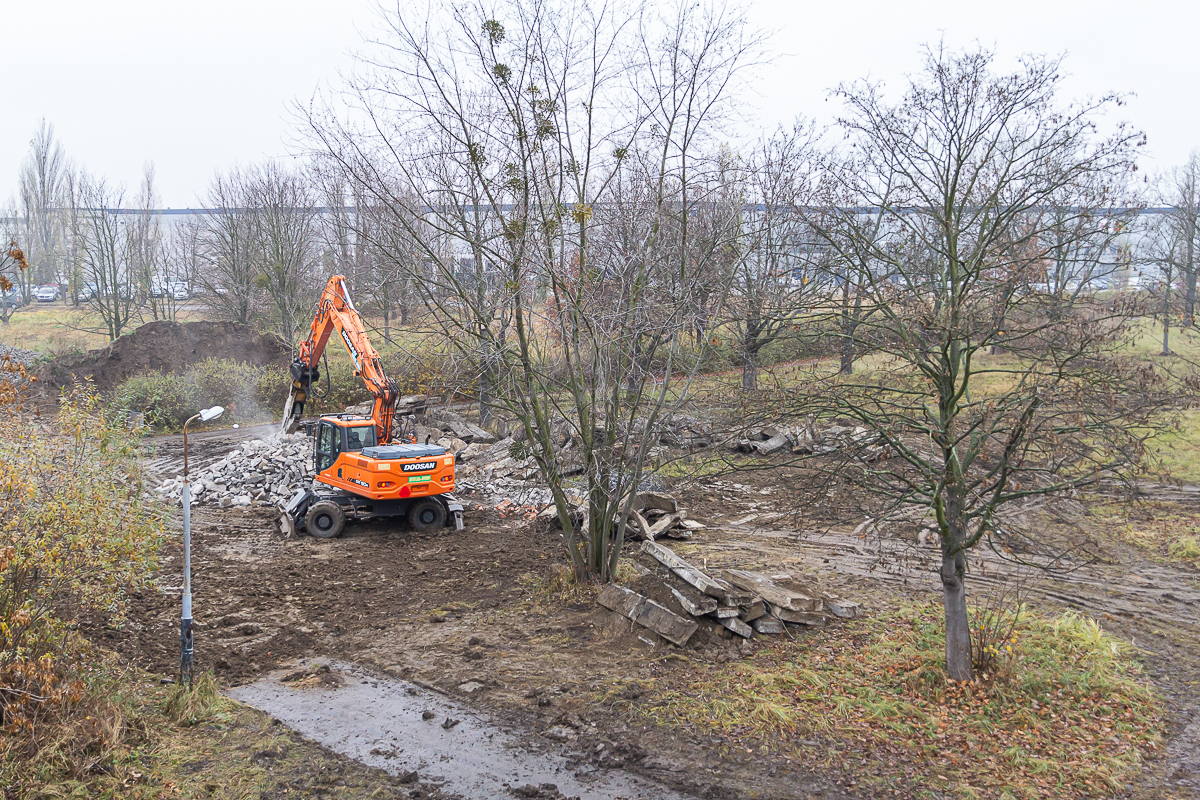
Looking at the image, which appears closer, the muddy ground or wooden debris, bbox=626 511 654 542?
the muddy ground

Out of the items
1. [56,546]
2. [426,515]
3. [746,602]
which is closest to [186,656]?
[56,546]

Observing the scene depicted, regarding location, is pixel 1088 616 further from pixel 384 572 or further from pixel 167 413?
pixel 167 413

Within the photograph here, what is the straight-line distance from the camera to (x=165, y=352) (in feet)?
104

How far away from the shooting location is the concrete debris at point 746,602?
32.2ft

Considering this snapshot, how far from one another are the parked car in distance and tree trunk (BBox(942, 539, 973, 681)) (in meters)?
58.6

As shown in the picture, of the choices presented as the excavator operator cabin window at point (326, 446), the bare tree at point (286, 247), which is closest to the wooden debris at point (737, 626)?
the excavator operator cabin window at point (326, 446)

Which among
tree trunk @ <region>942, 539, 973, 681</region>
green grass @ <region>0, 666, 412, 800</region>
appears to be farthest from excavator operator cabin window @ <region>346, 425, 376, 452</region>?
tree trunk @ <region>942, 539, 973, 681</region>

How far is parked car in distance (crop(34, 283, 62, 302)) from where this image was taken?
51.1m

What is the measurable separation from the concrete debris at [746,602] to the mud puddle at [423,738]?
284 cm

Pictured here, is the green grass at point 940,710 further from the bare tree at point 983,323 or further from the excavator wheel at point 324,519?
the excavator wheel at point 324,519

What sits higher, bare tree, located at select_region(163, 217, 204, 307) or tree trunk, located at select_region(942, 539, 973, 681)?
bare tree, located at select_region(163, 217, 204, 307)

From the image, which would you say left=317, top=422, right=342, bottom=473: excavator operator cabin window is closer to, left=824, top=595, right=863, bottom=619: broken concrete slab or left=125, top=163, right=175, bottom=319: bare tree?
left=824, top=595, right=863, bottom=619: broken concrete slab

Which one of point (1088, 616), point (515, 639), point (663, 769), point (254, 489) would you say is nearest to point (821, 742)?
point (663, 769)

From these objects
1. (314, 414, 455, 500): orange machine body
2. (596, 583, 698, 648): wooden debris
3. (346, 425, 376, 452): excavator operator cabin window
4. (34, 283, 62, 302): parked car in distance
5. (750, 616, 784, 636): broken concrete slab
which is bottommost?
(750, 616, 784, 636): broken concrete slab
